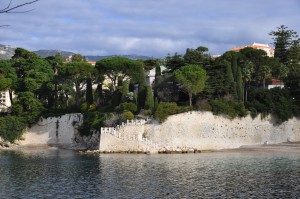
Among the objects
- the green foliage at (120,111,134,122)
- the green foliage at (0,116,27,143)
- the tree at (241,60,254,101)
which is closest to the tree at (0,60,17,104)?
the green foliage at (0,116,27,143)

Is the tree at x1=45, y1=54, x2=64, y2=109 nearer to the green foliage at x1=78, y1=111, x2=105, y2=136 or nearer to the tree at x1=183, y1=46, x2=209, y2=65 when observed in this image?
the green foliage at x1=78, y1=111, x2=105, y2=136

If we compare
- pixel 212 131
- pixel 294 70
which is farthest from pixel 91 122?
pixel 294 70

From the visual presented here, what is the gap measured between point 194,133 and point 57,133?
18342 millimetres

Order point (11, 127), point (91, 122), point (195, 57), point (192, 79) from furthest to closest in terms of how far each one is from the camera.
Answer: point (11, 127), point (195, 57), point (91, 122), point (192, 79)

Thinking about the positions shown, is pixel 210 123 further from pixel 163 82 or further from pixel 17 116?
pixel 17 116

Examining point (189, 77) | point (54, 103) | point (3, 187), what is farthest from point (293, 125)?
point (3, 187)

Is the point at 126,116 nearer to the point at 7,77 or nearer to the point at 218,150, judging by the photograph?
the point at 218,150

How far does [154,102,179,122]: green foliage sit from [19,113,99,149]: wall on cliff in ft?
36.0

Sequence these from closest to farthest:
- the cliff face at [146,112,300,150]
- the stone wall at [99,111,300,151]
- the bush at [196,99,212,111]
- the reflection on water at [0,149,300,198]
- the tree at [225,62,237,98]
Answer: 1. the reflection on water at [0,149,300,198]
2. the stone wall at [99,111,300,151]
3. the cliff face at [146,112,300,150]
4. the bush at [196,99,212,111]
5. the tree at [225,62,237,98]

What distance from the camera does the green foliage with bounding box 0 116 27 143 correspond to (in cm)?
6081

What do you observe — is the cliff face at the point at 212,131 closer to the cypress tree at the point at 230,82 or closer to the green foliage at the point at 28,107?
the cypress tree at the point at 230,82

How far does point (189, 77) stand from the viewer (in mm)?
54000

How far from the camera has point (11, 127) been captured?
61.0 meters

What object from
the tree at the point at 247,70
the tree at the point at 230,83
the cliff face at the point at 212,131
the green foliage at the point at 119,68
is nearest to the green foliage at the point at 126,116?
the cliff face at the point at 212,131
